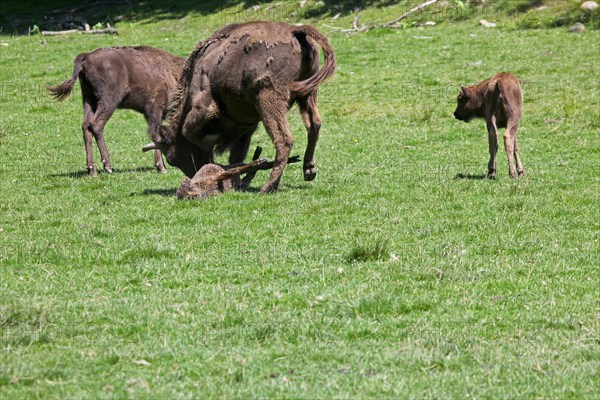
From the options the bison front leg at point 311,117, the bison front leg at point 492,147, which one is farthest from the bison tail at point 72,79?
the bison front leg at point 492,147

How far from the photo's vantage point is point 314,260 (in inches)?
345

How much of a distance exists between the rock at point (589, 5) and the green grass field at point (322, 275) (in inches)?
410

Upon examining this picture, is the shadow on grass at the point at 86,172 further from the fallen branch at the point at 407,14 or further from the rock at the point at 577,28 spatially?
the fallen branch at the point at 407,14

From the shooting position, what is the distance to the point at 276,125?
11922 millimetres

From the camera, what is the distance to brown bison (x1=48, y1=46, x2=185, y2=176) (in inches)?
594

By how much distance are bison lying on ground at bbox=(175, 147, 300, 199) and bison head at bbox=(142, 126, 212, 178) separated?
822mm

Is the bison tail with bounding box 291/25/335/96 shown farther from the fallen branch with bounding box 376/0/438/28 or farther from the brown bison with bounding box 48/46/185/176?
the fallen branch with bounding box 376/0/438/28

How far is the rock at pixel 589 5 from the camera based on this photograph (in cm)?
2712

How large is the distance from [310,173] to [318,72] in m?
1.59

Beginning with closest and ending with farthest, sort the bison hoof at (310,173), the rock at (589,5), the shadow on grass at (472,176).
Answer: the bison hoof at (310,173) < the shadow on grass at (472,176) < the rock at (589,5)

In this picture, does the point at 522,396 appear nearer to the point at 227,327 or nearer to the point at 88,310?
the point at 227,327

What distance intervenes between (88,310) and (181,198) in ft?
15.5

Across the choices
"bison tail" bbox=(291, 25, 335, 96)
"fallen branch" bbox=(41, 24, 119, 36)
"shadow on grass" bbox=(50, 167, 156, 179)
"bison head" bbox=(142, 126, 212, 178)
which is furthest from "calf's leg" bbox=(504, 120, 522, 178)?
"fallen branch" bbox=(41, 24, 119, 36)

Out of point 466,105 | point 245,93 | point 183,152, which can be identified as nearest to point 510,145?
point 466,105
